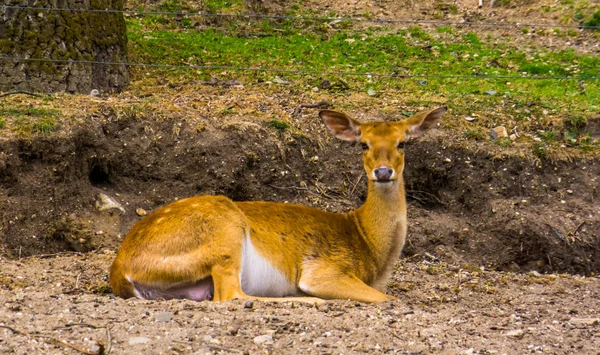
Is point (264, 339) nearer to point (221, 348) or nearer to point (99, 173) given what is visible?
point (221, 348)

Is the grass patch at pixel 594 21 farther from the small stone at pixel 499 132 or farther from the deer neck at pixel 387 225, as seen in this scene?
the deer neck at pixel 387 225

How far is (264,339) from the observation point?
517 centimetres

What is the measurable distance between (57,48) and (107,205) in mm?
2180

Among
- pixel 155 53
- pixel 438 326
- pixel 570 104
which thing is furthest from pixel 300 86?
pixel 438 326

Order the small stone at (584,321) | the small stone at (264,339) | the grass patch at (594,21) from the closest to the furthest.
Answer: the small stone at (264,339)
the small stone at (584,321)
the grass patch at (594,21)

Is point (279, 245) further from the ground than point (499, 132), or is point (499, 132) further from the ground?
point (499, 132)

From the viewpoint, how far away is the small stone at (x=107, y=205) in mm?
8758

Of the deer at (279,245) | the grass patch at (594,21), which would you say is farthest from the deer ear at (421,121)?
the grass patch at (594,21)

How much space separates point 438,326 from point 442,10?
A: 30.9 feet

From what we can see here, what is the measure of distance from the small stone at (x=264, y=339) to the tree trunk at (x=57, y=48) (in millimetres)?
5433

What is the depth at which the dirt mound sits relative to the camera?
27.8ft

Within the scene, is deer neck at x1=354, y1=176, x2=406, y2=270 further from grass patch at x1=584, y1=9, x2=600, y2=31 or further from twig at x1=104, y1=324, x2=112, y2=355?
grass patch at x1=584, y1=9, x2=600, y2=31

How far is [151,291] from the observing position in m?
6.57

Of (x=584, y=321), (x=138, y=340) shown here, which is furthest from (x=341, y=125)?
(x=138, y=340)
